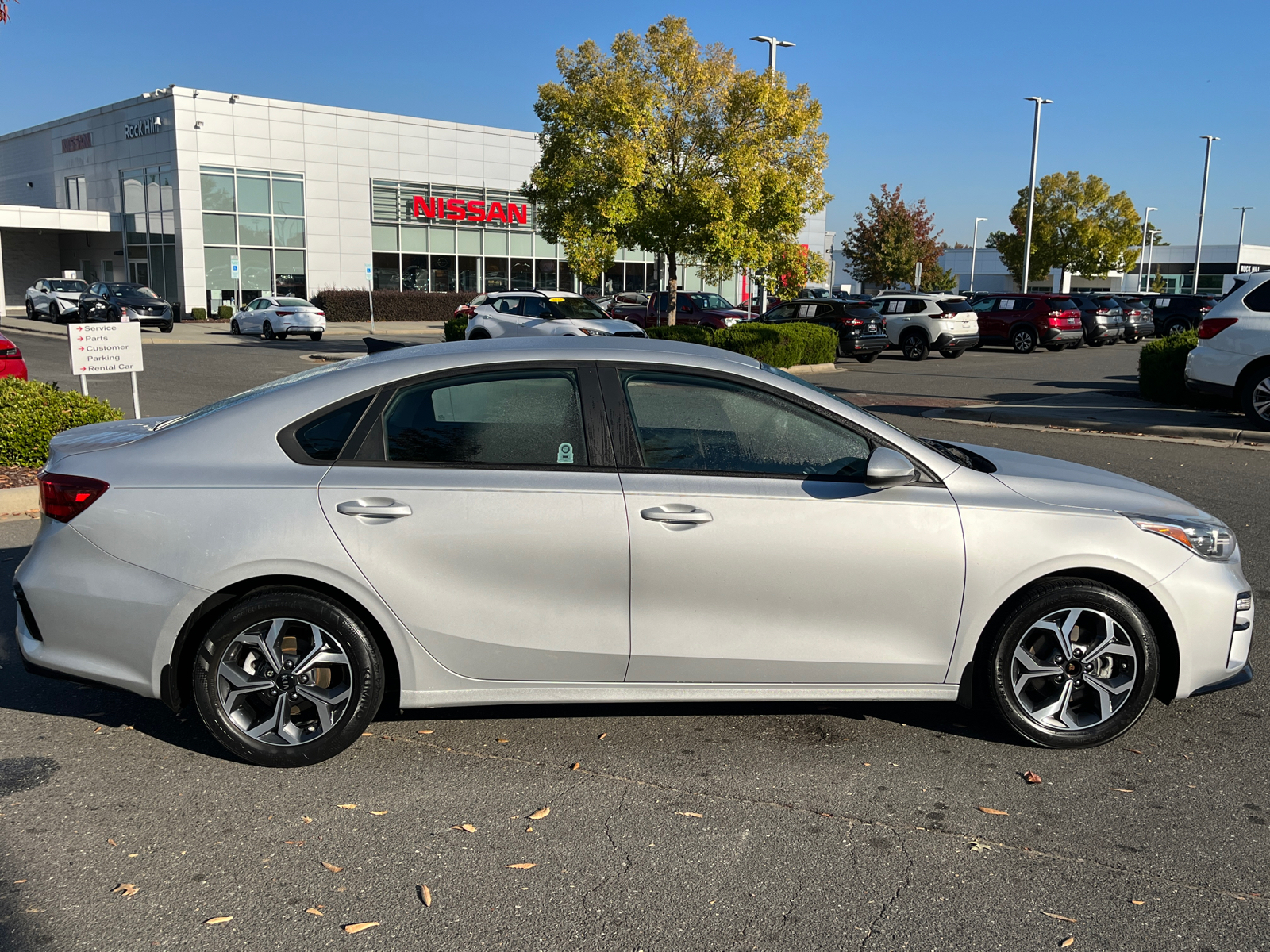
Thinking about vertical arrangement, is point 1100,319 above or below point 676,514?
above

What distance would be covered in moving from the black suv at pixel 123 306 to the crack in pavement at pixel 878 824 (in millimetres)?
34750

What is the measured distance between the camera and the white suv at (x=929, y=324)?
92.2 feet

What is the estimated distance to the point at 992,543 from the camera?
4.03m

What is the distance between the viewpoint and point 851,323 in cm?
2634

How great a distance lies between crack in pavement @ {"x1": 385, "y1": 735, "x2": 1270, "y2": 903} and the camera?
327 cm

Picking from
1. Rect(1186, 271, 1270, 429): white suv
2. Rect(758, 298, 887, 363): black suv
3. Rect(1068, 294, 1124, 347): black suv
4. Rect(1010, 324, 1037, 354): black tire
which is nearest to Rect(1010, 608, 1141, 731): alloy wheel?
Rect(1186, 271, 1270, 429): white suv

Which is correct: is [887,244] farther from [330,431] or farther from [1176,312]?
[330,431]

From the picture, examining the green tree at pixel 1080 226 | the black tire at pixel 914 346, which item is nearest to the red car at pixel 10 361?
the black tire at pixel 914 346

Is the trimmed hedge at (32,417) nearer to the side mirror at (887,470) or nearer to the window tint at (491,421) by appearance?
the window tint at (491,421)

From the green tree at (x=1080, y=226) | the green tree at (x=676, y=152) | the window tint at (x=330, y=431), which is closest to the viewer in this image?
the window tint at (x=330, y=431)

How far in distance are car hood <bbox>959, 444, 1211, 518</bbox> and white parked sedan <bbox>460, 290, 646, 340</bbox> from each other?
1771 cm

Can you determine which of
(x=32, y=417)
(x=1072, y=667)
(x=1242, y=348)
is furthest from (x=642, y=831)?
(x=1242, y=348)

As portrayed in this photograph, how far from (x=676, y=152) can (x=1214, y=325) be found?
12239 mm

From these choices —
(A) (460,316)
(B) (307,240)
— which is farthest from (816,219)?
(A) (460,316)
